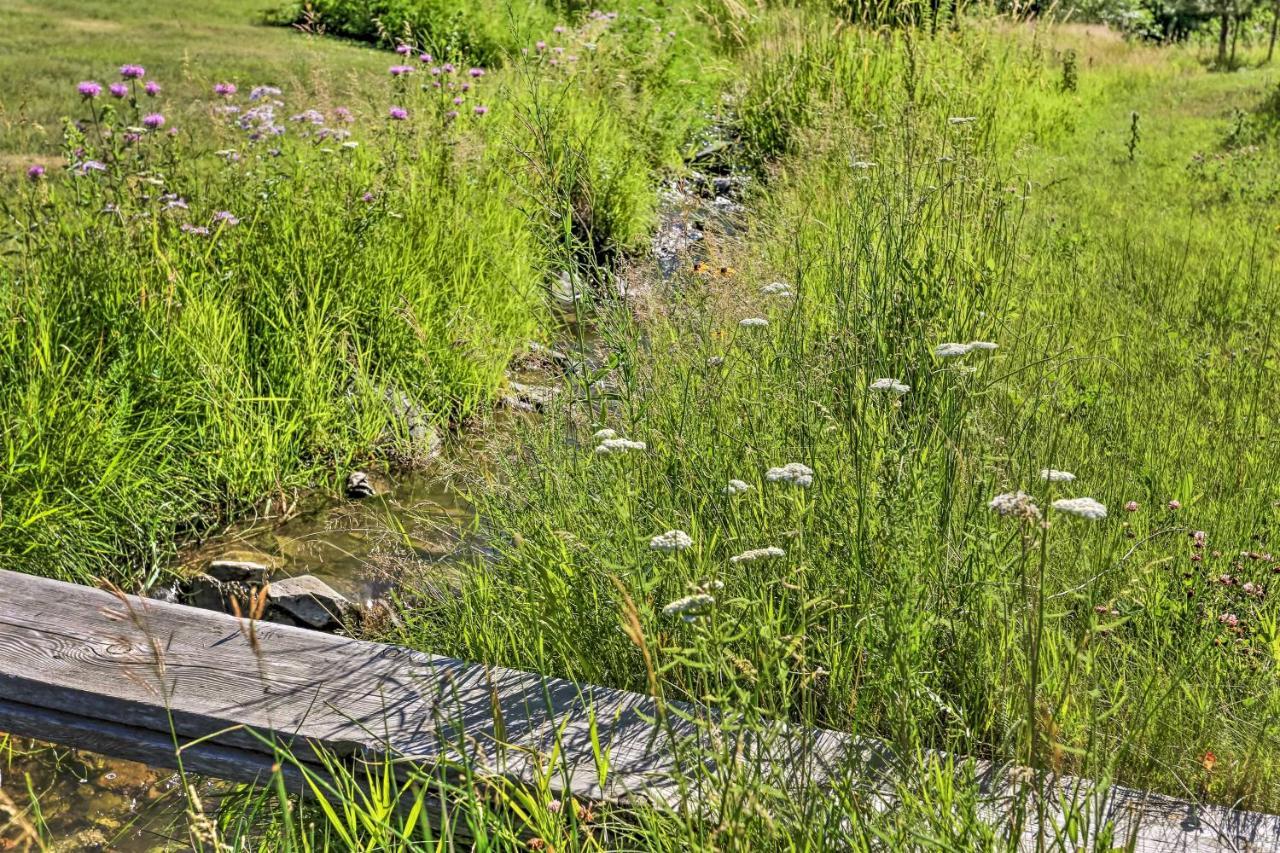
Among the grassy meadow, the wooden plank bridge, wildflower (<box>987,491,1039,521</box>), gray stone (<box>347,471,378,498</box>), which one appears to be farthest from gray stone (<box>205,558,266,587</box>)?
wildflower (<box>987,491,1039,521</box>)

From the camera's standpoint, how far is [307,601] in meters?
3.76

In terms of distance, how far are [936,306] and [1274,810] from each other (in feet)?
5.35

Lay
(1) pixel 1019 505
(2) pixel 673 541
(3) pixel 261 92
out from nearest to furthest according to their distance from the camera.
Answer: (1) pixel 1019 505 < (2) pixel 673 541 < (3) pixel 261 92

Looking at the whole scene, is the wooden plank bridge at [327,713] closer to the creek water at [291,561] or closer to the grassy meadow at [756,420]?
the grassy meadow at [756,420]

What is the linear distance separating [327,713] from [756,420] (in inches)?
57.5

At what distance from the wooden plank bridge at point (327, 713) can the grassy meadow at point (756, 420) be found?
0.29ft

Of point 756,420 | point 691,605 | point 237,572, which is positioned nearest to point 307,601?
point 237,572

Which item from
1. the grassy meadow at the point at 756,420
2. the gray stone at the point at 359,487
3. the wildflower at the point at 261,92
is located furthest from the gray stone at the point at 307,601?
the wildflower at the point at 261,92

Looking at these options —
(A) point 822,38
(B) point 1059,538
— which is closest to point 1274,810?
(B) point 1059,538

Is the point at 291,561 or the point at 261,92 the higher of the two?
the point at 261,92

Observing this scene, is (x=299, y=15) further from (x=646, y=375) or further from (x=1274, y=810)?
Result: (x=1274, y=810)

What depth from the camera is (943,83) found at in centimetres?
717

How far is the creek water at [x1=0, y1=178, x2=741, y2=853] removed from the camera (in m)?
2.78

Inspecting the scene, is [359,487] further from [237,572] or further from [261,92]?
[261,92]
